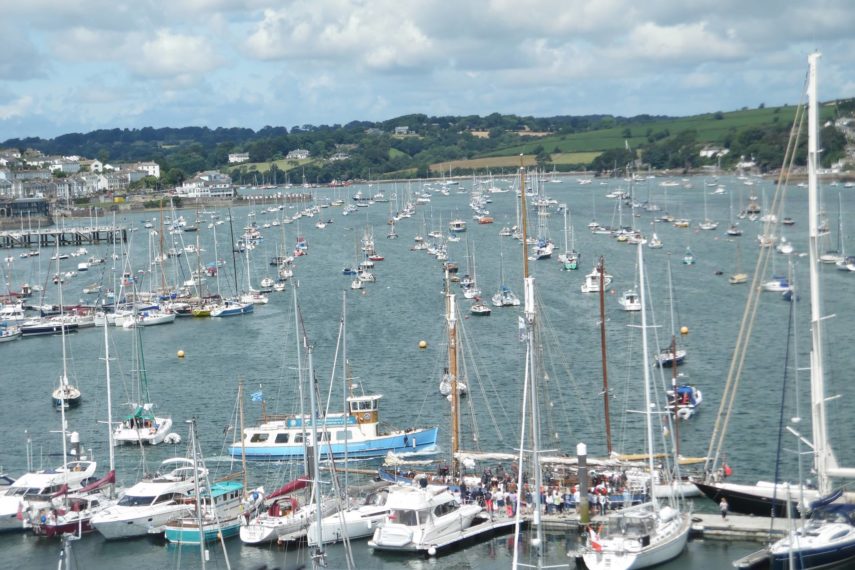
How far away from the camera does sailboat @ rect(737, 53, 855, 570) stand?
2027 centimetres

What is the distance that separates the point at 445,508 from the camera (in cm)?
2406

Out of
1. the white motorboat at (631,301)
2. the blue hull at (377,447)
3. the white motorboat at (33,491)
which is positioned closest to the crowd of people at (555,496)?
the blue hull at (377,447)

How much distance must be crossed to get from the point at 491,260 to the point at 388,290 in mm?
13849

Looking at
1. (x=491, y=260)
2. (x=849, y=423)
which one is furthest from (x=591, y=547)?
(x=491, y=260)

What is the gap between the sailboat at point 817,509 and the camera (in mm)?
20266

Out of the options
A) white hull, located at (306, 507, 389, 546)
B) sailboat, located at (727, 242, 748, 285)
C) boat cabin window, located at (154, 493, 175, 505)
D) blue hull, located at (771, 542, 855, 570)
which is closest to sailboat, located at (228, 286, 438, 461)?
boat cabin window, located at (154, 493, 175, 505)

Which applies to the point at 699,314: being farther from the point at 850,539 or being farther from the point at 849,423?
the point at 850,539

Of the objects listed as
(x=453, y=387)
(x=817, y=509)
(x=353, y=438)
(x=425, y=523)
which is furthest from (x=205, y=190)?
(x=817, y=509)

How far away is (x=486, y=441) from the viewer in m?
32.6

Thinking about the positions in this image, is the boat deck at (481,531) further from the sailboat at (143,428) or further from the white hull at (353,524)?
the sailboat at (143,428)

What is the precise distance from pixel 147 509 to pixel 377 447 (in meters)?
7.31

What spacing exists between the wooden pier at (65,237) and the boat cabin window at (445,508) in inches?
3355

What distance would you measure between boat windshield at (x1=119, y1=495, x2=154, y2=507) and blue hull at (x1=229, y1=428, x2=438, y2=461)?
5613mm

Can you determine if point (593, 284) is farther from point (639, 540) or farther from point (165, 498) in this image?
point (639, 540)
